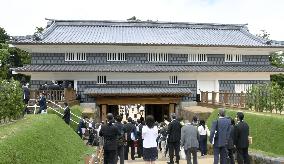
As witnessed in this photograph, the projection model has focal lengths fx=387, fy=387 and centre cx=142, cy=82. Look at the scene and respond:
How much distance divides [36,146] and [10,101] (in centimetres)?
485

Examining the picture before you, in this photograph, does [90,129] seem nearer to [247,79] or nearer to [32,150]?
[32,150]

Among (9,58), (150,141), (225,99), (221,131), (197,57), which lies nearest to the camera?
(221,131)

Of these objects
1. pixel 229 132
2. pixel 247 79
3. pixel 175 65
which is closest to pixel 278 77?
pixel 247 79

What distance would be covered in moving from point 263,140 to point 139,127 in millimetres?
5355

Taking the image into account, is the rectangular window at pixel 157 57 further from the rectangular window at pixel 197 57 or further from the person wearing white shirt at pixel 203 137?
the person wearing white shirt at pixel 203 137

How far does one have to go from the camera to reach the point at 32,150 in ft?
33.8

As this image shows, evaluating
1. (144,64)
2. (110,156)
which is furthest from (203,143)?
(144,64)

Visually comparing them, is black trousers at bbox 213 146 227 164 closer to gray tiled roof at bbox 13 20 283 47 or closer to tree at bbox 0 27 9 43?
gray tiled roof at bbox 13 20 283 47

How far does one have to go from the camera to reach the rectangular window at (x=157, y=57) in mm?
32062

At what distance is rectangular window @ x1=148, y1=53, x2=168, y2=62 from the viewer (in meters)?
32.1

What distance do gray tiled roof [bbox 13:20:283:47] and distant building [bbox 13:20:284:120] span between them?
9cm

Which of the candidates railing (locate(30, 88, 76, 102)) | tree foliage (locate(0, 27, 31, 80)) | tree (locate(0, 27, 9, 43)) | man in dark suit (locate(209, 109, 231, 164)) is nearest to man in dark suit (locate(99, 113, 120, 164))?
man in dark suit (locate(209, 109, 231, 164))

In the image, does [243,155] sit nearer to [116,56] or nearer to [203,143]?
[203,143]

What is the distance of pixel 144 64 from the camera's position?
104 feet
